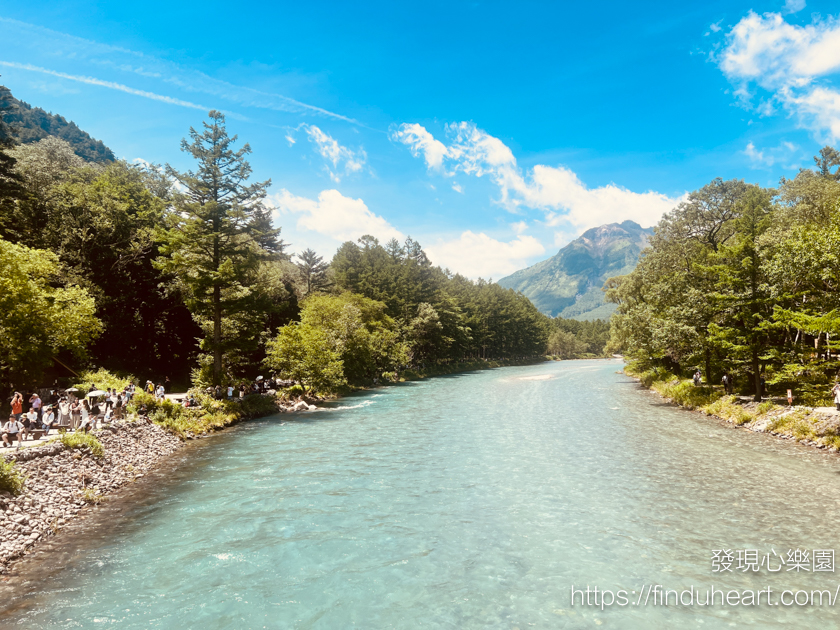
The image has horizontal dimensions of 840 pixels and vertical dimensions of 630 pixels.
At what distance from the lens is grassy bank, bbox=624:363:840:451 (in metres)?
23.3

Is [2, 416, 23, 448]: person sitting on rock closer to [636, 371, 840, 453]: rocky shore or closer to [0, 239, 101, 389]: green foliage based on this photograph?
[0, 239, 101, 389]: green foliage

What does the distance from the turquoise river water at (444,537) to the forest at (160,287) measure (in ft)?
48.5

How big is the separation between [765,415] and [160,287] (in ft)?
196

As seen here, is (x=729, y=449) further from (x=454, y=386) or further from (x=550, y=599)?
(x=454, y=386)

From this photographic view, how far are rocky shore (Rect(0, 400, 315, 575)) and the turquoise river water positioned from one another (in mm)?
1259

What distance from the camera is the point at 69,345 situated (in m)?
31.9

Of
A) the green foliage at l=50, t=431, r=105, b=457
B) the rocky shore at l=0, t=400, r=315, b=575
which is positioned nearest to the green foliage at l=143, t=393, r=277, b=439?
the rocky shore at l=0, t=400, r=315, b=575

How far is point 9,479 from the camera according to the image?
14.5 m

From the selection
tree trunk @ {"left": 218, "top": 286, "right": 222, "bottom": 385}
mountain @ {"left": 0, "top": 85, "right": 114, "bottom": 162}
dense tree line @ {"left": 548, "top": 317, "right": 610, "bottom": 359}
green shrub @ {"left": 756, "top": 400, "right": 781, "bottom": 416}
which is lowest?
dense tree line @ {"left": 548, "top": 317, "right": 610, "bottom": 359}

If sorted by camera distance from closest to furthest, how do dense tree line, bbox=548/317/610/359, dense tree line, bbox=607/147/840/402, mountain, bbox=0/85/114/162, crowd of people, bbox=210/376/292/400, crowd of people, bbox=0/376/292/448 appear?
1. crowd of people, bbox=0/376/292/448
2. dense tree line, bbox=607/147/840/402
3. crowd of people, bbox=210/376/292/400
4. mountain, bbox=0/85/114/162
5. dense tree line, bbox=548/317/610/359

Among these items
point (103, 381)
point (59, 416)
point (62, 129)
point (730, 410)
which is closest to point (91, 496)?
point (59, 416)

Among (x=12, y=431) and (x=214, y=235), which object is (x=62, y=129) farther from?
(x=12, y=431)

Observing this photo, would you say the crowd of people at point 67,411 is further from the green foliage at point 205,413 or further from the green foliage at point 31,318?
the green foliage at point 31,318

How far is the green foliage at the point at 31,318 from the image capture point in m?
27.0
